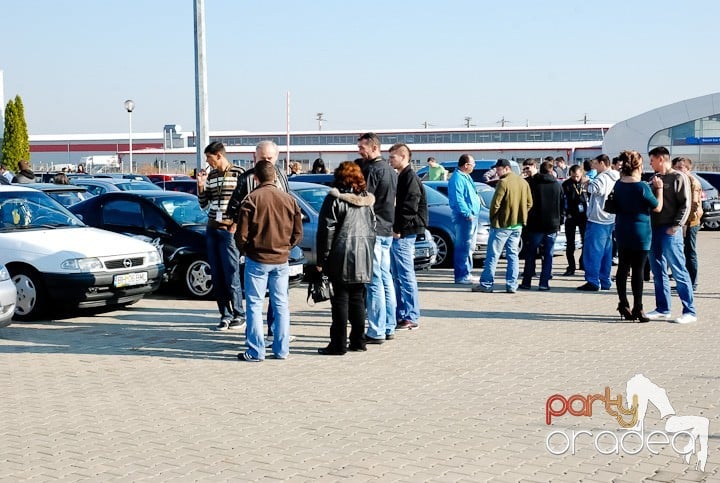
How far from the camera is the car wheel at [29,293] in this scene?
34.2 feet

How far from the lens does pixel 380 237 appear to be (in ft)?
30.3

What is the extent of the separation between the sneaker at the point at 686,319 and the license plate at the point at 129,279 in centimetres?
625

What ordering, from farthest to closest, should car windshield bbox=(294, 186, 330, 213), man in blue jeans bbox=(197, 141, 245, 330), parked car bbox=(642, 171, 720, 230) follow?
parked car bbox=(642, 171, 720, 230)
car windshield bbox=(294, 186, 330, 213)
man in blue jeans bbox=(197, 141, 245, 330)

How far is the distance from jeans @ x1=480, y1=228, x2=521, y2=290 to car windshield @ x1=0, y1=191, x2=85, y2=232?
5.67m

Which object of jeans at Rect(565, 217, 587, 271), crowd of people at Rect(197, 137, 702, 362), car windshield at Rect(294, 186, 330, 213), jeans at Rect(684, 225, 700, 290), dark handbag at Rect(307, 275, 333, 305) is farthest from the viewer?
jeans at Rect(565, 217, 587, 271)

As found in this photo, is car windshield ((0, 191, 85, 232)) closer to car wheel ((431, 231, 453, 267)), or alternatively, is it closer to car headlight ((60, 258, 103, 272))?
car headlight ((60, 258, 103, 272))

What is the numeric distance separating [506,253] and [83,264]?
19.5 feet

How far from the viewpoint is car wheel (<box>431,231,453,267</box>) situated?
16.0 m

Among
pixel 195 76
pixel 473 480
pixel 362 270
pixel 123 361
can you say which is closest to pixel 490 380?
pixel 362 270

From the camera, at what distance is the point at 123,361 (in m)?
8.41

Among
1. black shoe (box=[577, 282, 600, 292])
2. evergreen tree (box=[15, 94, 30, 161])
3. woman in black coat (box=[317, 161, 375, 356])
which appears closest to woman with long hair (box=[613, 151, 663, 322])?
black shoe (box=[577, 282, 600, 292])

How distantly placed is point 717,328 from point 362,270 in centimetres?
429

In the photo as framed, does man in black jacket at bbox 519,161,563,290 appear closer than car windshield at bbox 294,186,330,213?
Yes

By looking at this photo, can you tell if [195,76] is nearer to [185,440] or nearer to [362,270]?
[362,270]
